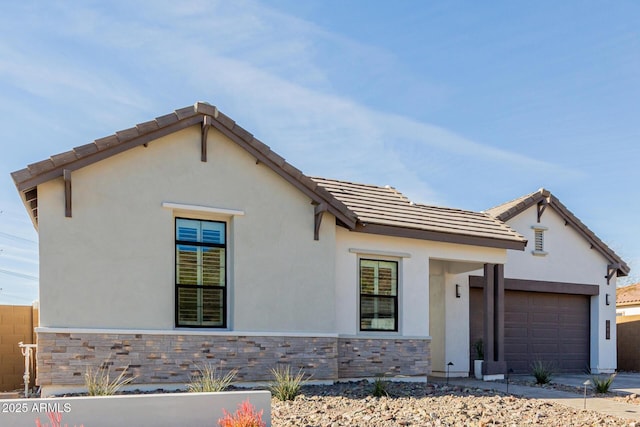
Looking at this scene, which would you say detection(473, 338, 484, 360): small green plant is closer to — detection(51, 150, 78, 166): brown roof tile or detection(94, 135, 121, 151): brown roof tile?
detection(94, 135, 121, 151): brown roof tile

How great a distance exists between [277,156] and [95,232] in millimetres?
3847

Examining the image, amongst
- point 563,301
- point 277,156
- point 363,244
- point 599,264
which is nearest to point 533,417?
point 363,244

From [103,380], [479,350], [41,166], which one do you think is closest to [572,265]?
[479,350]

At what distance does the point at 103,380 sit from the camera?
10438 millimetres

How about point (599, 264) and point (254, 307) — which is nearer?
point (254, 307)

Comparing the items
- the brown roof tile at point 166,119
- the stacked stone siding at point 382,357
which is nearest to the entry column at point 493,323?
the stacked stone siding at point 382,357

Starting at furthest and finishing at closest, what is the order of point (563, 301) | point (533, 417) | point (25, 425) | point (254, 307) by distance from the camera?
point (563, 301), point (254, 307), point (533, 417), point (25, 425)

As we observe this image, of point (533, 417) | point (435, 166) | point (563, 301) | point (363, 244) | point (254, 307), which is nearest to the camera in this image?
point (533, 417)

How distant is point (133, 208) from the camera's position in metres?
11.1

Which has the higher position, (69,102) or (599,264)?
(69,102)

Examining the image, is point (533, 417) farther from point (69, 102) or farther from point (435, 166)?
point (69, 102)

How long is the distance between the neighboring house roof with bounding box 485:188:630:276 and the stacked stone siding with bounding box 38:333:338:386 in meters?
8.19

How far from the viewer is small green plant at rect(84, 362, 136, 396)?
967 centimetres

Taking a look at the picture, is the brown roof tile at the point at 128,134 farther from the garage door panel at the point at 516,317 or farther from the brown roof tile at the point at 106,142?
the garage door panel at the point at 516,317
